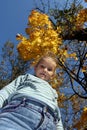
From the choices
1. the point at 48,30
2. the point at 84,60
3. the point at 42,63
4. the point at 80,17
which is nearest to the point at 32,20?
the point at 48,30

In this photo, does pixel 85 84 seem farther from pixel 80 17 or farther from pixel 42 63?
pixel 42 63

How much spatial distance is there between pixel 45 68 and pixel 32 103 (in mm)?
483

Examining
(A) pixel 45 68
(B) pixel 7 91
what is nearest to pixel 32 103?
(B) pixel 7 91

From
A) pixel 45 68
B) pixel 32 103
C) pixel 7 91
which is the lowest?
pixel 32 103

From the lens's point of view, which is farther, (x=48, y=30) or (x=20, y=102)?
(x=48, y=30)

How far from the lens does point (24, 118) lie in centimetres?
234

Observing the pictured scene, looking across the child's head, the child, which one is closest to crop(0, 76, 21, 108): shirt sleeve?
the child

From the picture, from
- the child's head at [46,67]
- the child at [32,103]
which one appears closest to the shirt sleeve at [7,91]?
the child at [32,103]

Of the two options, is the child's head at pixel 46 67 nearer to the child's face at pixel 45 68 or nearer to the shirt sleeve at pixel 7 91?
the child's face at pixel 45 68

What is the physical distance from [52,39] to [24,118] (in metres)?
5.80

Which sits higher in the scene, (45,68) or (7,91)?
(45,68)

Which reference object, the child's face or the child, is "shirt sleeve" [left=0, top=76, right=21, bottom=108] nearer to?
the child

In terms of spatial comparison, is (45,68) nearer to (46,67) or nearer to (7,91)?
(46,67)

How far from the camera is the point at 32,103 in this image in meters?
2.54
